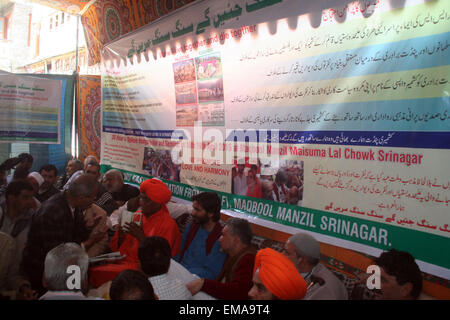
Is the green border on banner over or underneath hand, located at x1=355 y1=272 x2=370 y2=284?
over

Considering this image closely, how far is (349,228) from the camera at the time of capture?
2.36 m

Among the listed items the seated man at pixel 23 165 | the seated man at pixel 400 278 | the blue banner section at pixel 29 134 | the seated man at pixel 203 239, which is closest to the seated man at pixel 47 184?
the seated man at pixel 23 165

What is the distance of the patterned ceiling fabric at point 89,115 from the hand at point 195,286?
4.45 metres

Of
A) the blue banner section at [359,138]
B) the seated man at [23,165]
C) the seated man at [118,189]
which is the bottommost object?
the seated man at [118,189]

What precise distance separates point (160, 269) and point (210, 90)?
211 centimetres

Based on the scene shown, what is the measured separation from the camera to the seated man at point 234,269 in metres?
2.14

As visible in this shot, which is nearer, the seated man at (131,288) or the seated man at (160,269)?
the seated man at (131,288)

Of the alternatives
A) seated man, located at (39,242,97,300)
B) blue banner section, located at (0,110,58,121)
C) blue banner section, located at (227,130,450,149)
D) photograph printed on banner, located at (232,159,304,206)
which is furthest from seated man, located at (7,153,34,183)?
seated man, located at (39,242,97,300)

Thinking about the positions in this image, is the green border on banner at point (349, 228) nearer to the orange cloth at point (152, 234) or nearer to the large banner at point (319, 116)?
the large banner at point (319, 116)

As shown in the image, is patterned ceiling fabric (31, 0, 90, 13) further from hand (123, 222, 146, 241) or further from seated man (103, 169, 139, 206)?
hand (123, 222, 146, 241)

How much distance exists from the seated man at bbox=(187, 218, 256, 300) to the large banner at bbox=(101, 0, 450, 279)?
50 cm

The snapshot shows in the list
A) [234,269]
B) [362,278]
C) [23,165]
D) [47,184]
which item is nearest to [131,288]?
[234,269]

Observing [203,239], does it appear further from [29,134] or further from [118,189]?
[29,134]

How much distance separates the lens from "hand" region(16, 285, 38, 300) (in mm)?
2240
